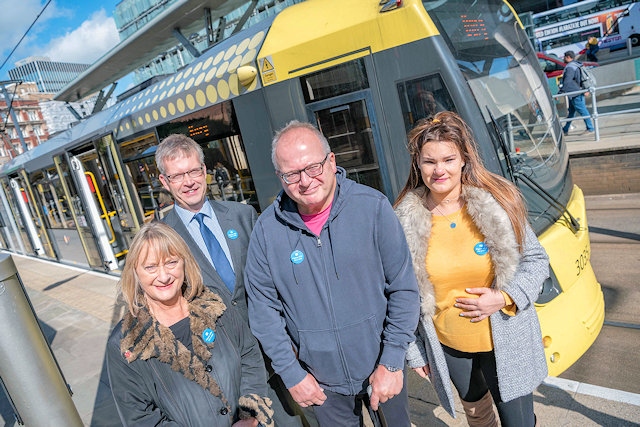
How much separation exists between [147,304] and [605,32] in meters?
26.0

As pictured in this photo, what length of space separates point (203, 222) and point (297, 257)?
0.73 meters

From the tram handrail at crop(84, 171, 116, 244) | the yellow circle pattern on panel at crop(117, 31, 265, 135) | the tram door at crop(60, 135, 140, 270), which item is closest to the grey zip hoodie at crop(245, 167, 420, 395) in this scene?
the yellow circle pattern on panel at crop(117, 31, 265, 135)

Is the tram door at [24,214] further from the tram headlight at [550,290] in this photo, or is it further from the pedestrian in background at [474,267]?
the tram headlight at [550,290]

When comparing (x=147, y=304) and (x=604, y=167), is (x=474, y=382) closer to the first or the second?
(x=147, y=304)

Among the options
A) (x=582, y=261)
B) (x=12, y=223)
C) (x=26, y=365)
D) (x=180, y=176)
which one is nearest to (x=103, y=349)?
(x=26, y=365)

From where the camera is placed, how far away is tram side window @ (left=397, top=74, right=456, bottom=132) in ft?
10.1

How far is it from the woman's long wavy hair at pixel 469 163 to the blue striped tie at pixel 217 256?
1.15m

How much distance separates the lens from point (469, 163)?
200 centimetres

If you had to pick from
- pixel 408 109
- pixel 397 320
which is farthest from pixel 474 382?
pixel 408 109

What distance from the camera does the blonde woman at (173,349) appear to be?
1.78 metres

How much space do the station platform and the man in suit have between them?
0.49 metres

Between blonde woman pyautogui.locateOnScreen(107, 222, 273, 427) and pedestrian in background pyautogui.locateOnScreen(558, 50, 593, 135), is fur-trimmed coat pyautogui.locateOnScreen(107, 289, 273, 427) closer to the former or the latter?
blonde woman pyautogui.locateOnScreen(107, 222, 273, 427)

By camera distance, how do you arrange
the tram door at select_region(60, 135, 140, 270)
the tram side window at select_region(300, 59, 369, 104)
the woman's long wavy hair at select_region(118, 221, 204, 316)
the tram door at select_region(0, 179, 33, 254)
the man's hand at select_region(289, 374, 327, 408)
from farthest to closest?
the tram door at select_region(0, 179, 33, 254) → the tram door at select_region(60, 135, 140, 270) → the tram side window at select_region(300, 59, 369, 104) → the man's hand at select_region(289, 374, 327, 408) → the woman's long wavy hair at select_region(118, 221, 204, 316)

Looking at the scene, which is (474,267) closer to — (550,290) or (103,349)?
(550,290)
